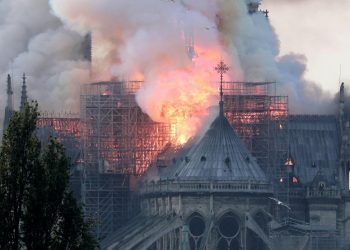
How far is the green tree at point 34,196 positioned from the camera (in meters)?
104

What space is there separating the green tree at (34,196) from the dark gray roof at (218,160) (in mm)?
89527

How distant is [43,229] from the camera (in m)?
105

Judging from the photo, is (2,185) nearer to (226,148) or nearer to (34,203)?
(34,203)

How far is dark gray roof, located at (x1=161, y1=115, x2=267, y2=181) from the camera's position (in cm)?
19475

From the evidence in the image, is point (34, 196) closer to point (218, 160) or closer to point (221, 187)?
point (221, 187)

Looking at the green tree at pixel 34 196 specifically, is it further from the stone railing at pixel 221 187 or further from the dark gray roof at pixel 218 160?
the dark gray roof at pixel 218 160

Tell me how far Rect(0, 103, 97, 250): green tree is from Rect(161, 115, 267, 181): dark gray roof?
89.5 meters

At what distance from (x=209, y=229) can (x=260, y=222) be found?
5.14m

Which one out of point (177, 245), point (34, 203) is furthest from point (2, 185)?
point (177, 245)

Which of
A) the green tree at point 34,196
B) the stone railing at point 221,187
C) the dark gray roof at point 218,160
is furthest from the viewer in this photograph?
the dark gray roof at point 218,160

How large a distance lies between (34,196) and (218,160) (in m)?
92.6

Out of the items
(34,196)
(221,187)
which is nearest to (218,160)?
(221,187)

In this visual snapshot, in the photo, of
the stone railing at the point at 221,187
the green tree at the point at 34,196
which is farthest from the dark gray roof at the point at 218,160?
the green tree at the point at 34,196

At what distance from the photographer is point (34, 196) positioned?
104m
